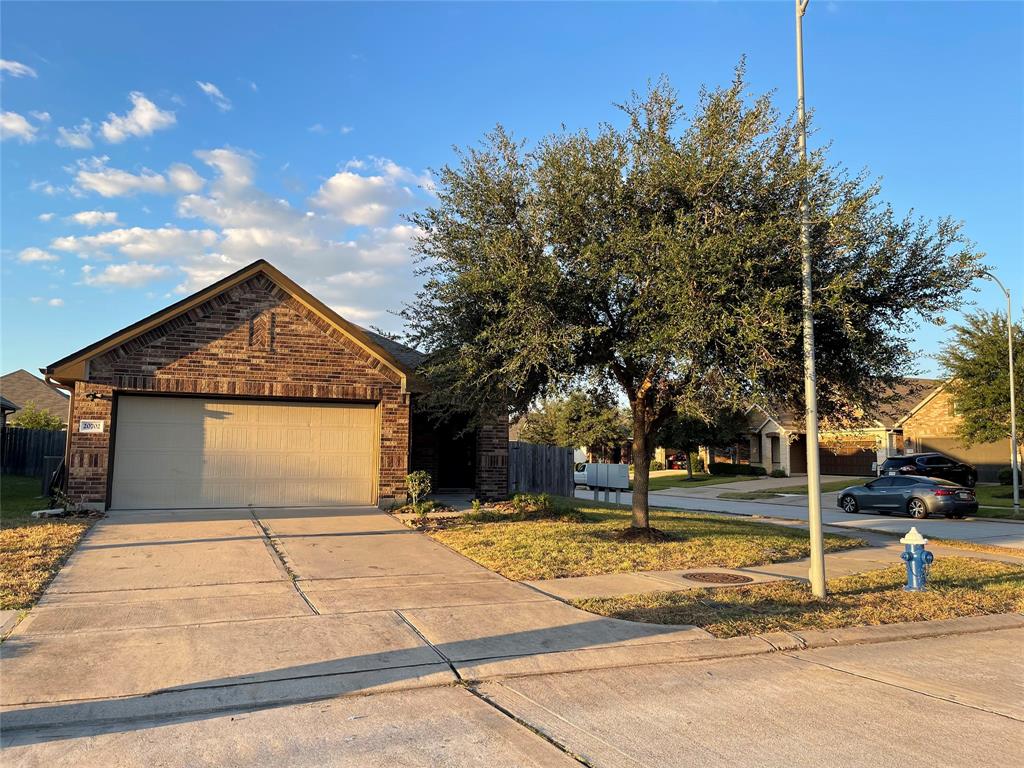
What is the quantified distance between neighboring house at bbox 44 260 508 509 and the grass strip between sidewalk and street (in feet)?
28.1

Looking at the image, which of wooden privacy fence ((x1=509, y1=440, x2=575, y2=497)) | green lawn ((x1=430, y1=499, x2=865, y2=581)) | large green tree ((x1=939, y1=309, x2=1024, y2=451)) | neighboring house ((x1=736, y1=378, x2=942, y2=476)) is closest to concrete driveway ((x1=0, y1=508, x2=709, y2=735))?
green lawn ((x1=430, y1=499, x2=865, y2=581))

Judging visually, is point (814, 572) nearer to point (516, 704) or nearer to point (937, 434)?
point (516, 704)

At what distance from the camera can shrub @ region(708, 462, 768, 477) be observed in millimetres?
47406

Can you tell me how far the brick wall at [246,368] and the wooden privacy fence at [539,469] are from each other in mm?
7644

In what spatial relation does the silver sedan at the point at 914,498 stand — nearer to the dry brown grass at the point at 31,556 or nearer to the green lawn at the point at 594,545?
the green lawn at the point at 594,545

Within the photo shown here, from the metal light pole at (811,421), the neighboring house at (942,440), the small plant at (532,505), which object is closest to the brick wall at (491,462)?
the small plant at (532,505)

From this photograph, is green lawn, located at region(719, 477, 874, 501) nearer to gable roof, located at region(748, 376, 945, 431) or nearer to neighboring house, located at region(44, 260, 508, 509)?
gable roof, located at region(748, 376, 945, 431)

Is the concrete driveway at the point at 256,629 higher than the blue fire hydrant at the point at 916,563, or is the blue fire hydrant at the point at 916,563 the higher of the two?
the blue fire hydrant at the point at 916,563

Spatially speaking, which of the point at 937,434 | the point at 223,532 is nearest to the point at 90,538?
the point at 223,532

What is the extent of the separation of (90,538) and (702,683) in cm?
982

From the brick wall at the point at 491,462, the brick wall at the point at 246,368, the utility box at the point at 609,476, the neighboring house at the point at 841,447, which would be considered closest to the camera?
the brick wall at the point at 246,368

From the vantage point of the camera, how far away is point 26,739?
4.51m

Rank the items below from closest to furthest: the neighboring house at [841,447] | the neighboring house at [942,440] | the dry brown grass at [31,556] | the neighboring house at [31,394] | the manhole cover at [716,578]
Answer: the dry brown grass at [31,556] → the manhole cover at [716,578] → the neighboring house at [942,440] → the neighboring house at [31,394] → the neighboring house at [841,447]

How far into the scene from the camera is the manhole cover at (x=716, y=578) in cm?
964
